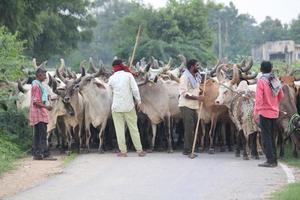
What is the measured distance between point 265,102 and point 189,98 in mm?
2334

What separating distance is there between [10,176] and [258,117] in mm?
4773

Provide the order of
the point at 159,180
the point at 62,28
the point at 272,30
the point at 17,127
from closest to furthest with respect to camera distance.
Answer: the point at 159,180 → the point at 17,127 → the point at 62,28 → the point at 272,30

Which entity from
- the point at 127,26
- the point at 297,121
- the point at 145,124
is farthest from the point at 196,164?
the point at 127,26

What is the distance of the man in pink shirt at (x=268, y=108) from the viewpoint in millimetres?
12250

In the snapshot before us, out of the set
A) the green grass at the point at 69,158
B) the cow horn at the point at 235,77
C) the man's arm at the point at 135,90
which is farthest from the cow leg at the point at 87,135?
the cow horn at the point at 235,77

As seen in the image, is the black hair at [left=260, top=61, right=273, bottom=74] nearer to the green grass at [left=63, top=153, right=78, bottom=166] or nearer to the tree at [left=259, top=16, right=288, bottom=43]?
the green grass at [left=63, top=153, right=78, bottom=166]

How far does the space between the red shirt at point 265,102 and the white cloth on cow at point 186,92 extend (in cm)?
217

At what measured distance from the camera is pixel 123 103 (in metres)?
14.0

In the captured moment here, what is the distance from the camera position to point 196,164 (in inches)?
495

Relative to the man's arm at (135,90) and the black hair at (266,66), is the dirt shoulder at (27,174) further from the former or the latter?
the black hair at (266,66)

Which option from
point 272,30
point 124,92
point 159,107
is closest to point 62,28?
point 159,107

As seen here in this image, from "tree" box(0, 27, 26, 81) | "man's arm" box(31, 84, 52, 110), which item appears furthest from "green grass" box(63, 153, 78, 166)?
"tree" box(0, 27, 26, 81)

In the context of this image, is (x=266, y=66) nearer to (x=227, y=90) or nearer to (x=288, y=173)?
(x=227, y=90)

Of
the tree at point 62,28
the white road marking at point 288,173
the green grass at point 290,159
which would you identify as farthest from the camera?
the tree at point 62,28
